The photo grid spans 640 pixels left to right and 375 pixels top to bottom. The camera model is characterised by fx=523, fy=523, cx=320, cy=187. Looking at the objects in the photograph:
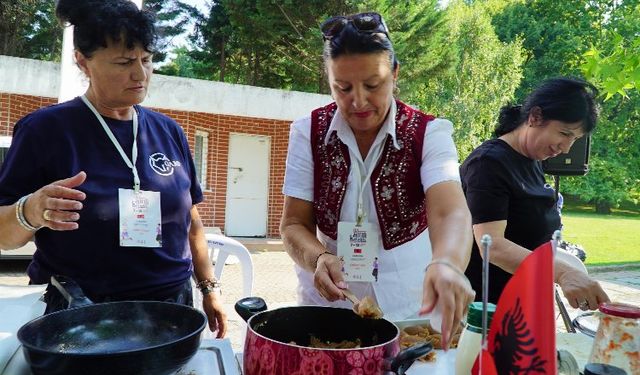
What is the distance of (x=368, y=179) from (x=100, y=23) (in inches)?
38.8

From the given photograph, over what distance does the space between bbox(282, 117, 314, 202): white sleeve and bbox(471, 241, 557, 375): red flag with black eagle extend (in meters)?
1.02

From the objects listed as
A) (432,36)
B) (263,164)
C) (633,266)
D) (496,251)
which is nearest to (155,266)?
(496,251)

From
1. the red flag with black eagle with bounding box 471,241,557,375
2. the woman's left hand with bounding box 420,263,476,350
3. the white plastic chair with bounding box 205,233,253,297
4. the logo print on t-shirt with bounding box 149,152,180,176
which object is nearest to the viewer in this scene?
the red flag with black eagle with bounding box 471,241,557,375

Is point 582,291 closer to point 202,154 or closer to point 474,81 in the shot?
point 202,154

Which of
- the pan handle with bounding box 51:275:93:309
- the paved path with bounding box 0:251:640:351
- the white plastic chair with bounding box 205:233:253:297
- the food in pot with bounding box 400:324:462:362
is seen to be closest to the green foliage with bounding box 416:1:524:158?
the paved path with bounding box 0:251:640:351

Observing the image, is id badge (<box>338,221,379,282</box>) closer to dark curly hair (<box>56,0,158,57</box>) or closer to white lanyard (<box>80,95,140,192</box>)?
white lanyard (<box>80,95,140,192</box>)

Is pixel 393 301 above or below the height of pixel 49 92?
below

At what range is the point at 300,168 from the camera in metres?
1.70

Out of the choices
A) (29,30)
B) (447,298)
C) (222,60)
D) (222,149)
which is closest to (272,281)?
(222,149)

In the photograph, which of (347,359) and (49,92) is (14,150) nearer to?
(347,359)

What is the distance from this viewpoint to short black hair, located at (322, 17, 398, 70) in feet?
4.87

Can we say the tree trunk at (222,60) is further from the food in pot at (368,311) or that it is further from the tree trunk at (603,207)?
the tree trunk at (603,207)

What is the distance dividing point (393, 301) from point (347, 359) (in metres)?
0.85

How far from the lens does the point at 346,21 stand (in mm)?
1547
